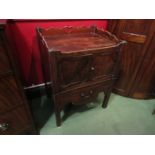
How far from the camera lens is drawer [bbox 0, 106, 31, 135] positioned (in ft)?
2.85

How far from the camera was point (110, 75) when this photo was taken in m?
1.18

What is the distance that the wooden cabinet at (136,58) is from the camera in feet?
3.84

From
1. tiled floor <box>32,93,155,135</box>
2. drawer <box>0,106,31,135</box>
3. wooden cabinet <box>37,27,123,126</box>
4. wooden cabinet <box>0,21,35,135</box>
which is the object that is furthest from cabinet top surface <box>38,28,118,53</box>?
tiled floor <box>32,93,155,135</box>

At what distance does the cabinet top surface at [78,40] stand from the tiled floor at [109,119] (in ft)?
2.46

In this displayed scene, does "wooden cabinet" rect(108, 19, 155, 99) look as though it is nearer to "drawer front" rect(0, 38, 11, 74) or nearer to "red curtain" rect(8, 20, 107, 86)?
"red curtain" rect(8, 20, 107, 86)

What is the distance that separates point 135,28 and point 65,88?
797 mm

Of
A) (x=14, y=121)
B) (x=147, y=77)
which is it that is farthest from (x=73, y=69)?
(x=147, y=77)

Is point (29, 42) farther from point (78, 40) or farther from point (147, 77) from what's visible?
point (147, 77)

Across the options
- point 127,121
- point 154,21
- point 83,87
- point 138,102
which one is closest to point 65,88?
point 83,87

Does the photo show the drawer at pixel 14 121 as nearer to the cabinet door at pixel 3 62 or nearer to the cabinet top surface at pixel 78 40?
the cabinet door at pixel 3 62

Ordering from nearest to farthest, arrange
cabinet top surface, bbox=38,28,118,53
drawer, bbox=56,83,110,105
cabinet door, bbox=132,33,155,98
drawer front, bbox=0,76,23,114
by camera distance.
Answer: drawer front, bbox=0,76,23,114 → cabinet top surface, bbox=38,28,118,53 → drawer, bbox=56,83,110,105 → cabinet door, bbox=132,33,155,98

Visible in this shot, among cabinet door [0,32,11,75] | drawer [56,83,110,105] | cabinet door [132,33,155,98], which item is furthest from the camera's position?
cabinet door [132,33,155,98]

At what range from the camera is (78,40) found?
111 cm

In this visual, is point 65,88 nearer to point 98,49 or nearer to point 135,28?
point 98,49
